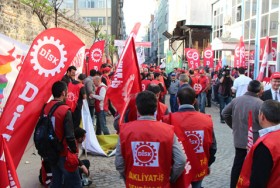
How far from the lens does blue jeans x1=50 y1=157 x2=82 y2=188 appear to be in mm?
4573

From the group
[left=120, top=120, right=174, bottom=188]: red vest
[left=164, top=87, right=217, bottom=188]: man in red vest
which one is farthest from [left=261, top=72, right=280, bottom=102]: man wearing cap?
[left=120, top=120, right=174, bottom=188]: red vest

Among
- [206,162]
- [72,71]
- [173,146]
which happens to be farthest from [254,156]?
[72,71]

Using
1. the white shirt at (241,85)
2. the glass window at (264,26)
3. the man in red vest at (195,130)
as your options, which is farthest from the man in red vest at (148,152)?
the glass window at (264,26)

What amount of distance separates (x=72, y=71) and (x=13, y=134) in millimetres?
4555

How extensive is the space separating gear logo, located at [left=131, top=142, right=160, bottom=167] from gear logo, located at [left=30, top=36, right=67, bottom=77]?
1.38m

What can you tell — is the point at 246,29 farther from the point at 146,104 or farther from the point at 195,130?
the point at 146,104

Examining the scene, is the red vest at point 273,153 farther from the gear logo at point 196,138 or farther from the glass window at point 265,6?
the glass window at point 265,6

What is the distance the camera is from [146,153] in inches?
130

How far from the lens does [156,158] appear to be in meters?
3.30

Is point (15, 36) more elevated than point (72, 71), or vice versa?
point (15, 36)

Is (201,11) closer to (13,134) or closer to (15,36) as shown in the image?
(15,36)

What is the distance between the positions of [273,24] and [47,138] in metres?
16.2

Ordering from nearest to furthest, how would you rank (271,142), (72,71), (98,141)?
(271,142) < (72,71) < (98,141)

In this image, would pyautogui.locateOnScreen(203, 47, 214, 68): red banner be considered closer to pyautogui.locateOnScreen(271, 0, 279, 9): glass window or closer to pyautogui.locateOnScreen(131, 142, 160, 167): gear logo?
pyautogui.locateOnScreen(271, 0, 279, 9): glass window
